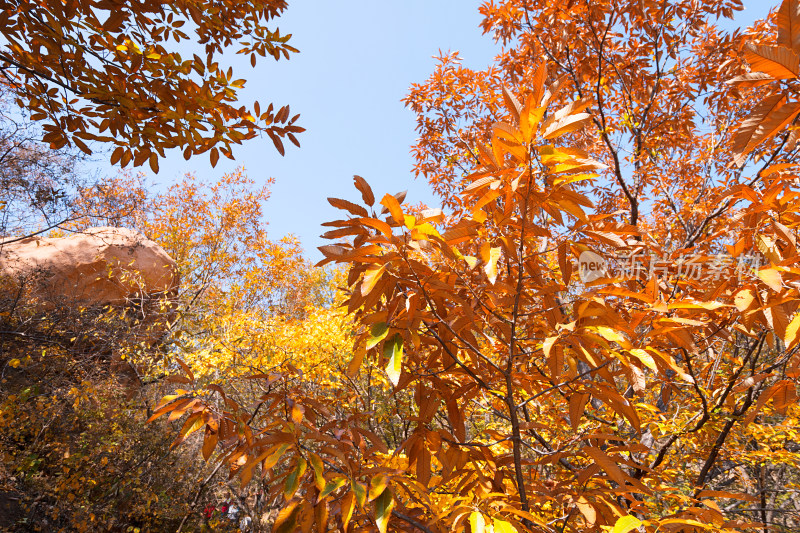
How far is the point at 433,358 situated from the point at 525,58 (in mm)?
3263

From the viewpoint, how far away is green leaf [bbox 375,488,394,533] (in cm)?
82

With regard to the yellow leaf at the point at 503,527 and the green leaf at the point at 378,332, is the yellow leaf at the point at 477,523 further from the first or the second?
the green leaf at the point at 378,332

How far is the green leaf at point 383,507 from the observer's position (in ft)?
2.70

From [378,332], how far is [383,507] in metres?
0.39

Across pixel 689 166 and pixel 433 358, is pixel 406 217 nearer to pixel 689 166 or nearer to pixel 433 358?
pixel 433 358

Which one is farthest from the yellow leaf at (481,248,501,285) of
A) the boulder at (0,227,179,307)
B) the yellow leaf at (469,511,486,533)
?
the boulder at (0,227,179,307)

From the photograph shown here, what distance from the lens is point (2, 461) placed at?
13.7ft

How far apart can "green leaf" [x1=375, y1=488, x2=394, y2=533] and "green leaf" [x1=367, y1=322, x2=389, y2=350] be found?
0.34 meters

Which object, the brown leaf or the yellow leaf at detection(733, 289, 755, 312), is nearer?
the brown leaf

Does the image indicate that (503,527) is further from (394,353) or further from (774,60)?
(774,60)

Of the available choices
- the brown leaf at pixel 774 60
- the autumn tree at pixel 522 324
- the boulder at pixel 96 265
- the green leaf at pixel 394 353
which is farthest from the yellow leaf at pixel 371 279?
the boulder at pixel 96 265

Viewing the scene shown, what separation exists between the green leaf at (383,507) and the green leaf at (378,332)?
1.13 ft

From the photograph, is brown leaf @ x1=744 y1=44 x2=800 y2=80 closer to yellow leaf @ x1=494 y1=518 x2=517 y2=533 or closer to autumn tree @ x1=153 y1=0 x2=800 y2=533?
autumn tree @ x1=153 y1=0 x2=800 y2=533

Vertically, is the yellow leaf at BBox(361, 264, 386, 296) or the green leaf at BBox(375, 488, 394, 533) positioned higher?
the yellow leaf at BBox(361, 264, 386, 296)
